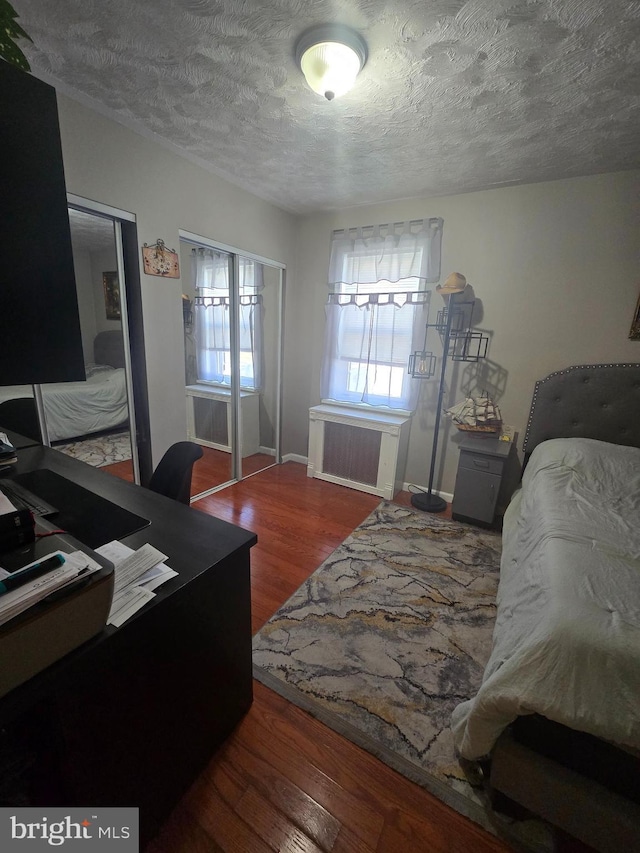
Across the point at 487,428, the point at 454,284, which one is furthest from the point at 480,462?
the point at 454,284

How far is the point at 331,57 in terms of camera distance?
1358mm

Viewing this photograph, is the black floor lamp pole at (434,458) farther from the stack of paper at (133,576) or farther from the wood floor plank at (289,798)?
the stack of paper at (133,576)

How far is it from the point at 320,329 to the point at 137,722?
3183 mm

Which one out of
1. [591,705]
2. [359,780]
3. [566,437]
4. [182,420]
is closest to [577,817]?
[591,705]

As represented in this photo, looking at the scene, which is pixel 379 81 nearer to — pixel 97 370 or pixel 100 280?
pixel 100 280

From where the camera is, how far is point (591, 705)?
2.98 feet

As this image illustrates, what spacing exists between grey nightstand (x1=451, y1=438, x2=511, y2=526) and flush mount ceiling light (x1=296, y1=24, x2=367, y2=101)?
7.33 feet

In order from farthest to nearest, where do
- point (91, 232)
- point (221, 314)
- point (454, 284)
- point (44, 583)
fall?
point (221, 314), point (454, 284), point (91, 232), point (44, 583)

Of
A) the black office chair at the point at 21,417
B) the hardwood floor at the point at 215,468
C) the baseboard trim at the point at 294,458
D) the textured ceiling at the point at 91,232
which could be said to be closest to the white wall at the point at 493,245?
the textured ceiling at the point at 91,232

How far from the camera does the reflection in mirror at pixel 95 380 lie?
1944mm

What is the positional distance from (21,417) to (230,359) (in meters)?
1.56

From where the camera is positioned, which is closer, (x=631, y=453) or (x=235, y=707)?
(x=235, y=707)

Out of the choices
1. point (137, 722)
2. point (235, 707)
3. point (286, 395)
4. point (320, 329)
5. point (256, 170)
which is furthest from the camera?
point (286, 395)

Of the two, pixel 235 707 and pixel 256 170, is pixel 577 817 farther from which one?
pixel 256 170
